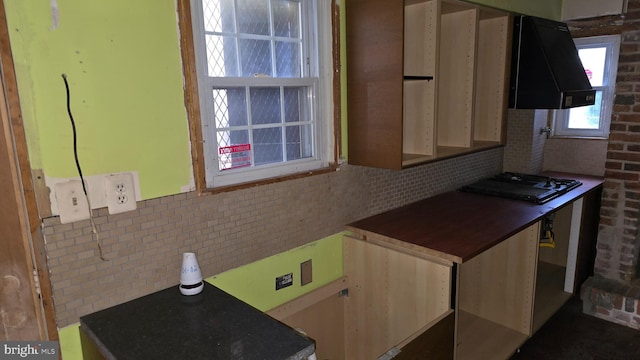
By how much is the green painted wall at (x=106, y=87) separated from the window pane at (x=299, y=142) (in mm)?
563

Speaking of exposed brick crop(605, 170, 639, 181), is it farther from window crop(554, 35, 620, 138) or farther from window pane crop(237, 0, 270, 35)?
window pane crop(237, 0, 270, 35)

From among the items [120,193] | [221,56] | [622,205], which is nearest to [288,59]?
[221,56]

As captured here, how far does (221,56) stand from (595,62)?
3.47 meters

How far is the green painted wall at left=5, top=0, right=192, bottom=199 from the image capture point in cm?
125

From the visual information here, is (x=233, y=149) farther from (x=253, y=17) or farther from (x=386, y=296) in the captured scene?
(x=386, y=296)

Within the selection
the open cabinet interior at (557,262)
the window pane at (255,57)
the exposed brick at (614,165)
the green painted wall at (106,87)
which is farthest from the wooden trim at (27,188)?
the exposed brick at (614,165)

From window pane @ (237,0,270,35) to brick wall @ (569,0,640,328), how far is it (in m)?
2.44

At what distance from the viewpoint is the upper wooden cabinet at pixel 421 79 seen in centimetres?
201

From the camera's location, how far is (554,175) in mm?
3713

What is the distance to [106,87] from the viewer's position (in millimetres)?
1384

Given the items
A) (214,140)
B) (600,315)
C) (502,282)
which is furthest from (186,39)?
(600,315)

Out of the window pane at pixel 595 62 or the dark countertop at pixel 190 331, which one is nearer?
the dark countertop at pixel 190 331

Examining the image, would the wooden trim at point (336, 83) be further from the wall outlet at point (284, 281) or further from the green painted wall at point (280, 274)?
the wall outlet at point (284, 281)

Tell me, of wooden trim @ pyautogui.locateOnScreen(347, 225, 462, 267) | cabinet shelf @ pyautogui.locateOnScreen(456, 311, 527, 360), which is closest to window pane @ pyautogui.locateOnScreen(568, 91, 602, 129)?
cabinet shelf @ pyautogui.locateOnScreen(456, 311, 527, 360)
